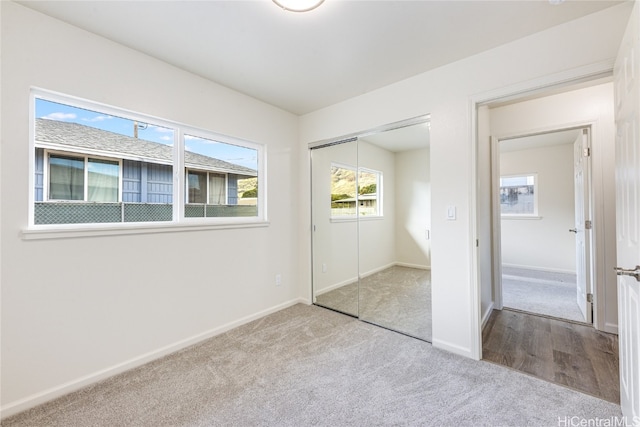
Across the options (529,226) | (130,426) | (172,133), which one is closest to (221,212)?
(172,133)

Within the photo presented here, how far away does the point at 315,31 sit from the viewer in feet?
6.05

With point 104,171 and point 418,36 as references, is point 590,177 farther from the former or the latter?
point 104,171

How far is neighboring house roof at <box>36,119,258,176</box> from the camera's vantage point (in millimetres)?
1796

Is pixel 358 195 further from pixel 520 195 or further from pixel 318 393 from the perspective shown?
pixel 520 195

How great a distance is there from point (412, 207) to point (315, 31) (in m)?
2.32

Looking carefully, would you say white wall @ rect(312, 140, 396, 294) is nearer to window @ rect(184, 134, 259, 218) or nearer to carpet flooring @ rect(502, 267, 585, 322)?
window @ rect(184, 134, 259, 218)

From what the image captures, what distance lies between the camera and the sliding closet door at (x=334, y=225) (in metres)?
3.43

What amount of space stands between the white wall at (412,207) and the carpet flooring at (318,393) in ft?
4.00

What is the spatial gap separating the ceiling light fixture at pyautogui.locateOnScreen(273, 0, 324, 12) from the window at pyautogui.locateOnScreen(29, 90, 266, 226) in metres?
1.45

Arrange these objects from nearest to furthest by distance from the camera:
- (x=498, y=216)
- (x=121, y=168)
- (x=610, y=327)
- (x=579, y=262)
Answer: (x=121, y=168), (x=610, y=327), (x=579, y=262), (x=498, y=216)

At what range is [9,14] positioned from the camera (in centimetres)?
157

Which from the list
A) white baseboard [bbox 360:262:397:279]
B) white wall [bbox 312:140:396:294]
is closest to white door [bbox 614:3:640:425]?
white wall [bbox 312:140:396:294]

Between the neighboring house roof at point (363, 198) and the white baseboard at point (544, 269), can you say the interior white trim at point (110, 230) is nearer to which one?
the neighboring house roof at point (363, 198)

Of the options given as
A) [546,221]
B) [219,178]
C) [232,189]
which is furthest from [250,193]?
[546,221]
